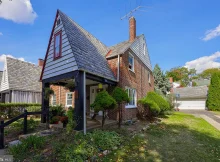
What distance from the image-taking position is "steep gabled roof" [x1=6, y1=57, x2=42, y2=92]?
16.9 metres

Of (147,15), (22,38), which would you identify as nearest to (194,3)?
(147,15)

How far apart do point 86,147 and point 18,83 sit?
15.9m

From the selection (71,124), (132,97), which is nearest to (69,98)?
(132,97)

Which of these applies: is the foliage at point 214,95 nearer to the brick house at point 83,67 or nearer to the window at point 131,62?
the brick house at point 83,67

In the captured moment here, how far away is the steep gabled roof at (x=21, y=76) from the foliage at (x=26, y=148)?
13.2 meters

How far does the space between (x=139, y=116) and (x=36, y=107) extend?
A: 10.6m

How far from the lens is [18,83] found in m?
17.1

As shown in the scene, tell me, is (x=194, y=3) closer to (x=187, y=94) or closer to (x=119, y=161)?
(x=119, y=161)

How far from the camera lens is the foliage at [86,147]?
4.52 m

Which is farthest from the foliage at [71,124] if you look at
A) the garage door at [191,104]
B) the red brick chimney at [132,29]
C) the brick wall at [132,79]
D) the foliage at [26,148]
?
the garage door at [191,104]

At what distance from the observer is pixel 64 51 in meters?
8.53

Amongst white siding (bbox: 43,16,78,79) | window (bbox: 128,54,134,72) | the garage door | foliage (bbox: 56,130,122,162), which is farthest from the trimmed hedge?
the garage door

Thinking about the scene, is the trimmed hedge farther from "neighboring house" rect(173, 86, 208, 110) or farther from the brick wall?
"neighboring house" rect(173, 86, 208, 110)

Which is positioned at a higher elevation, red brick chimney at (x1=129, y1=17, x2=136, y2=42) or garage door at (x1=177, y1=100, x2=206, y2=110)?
red brick chimney at (x1=129, y1=17, x2=136, y2=42)
